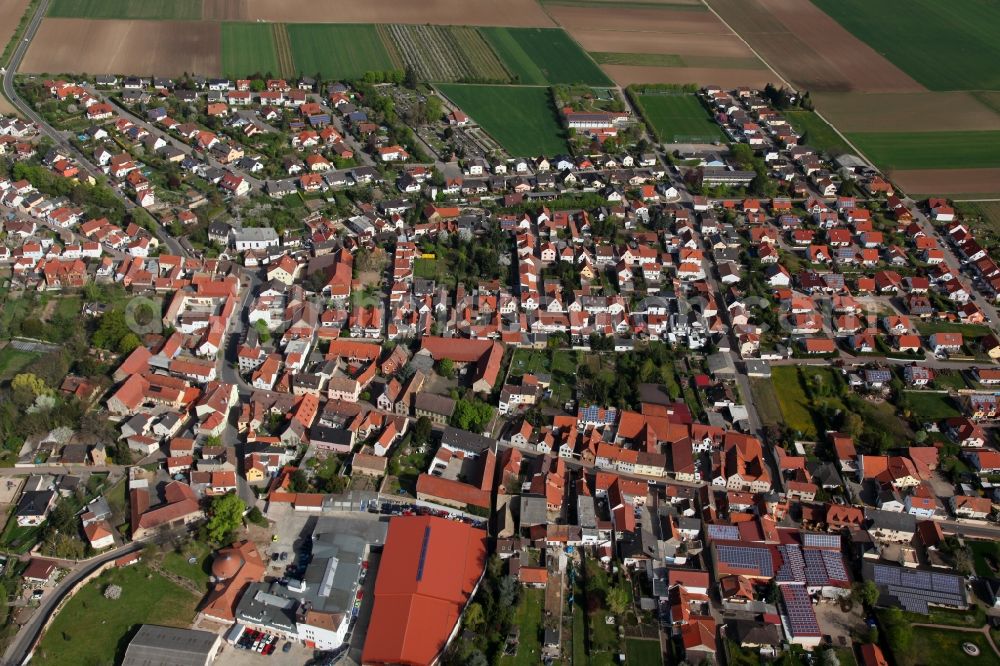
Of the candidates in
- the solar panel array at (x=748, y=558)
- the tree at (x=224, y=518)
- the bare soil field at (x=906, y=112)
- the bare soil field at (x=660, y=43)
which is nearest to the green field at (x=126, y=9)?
the bare soil field at (x=660, y=43)

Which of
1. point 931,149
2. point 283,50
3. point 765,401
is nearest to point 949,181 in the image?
point 931,149

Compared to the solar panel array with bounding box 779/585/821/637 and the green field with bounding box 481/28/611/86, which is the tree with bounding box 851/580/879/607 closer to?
the solar panel array with bounding box 779/585/821/637

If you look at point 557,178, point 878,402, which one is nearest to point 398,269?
point 557,178

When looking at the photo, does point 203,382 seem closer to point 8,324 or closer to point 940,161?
point 8,324

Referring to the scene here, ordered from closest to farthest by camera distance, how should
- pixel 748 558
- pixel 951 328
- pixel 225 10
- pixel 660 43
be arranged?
1. pixel 748 558
2. pixel 951 328
3. pixel 660 43
4. pixel 225 10

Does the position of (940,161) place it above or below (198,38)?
above

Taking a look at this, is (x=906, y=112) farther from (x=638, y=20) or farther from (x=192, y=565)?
(x=192, y=565)
